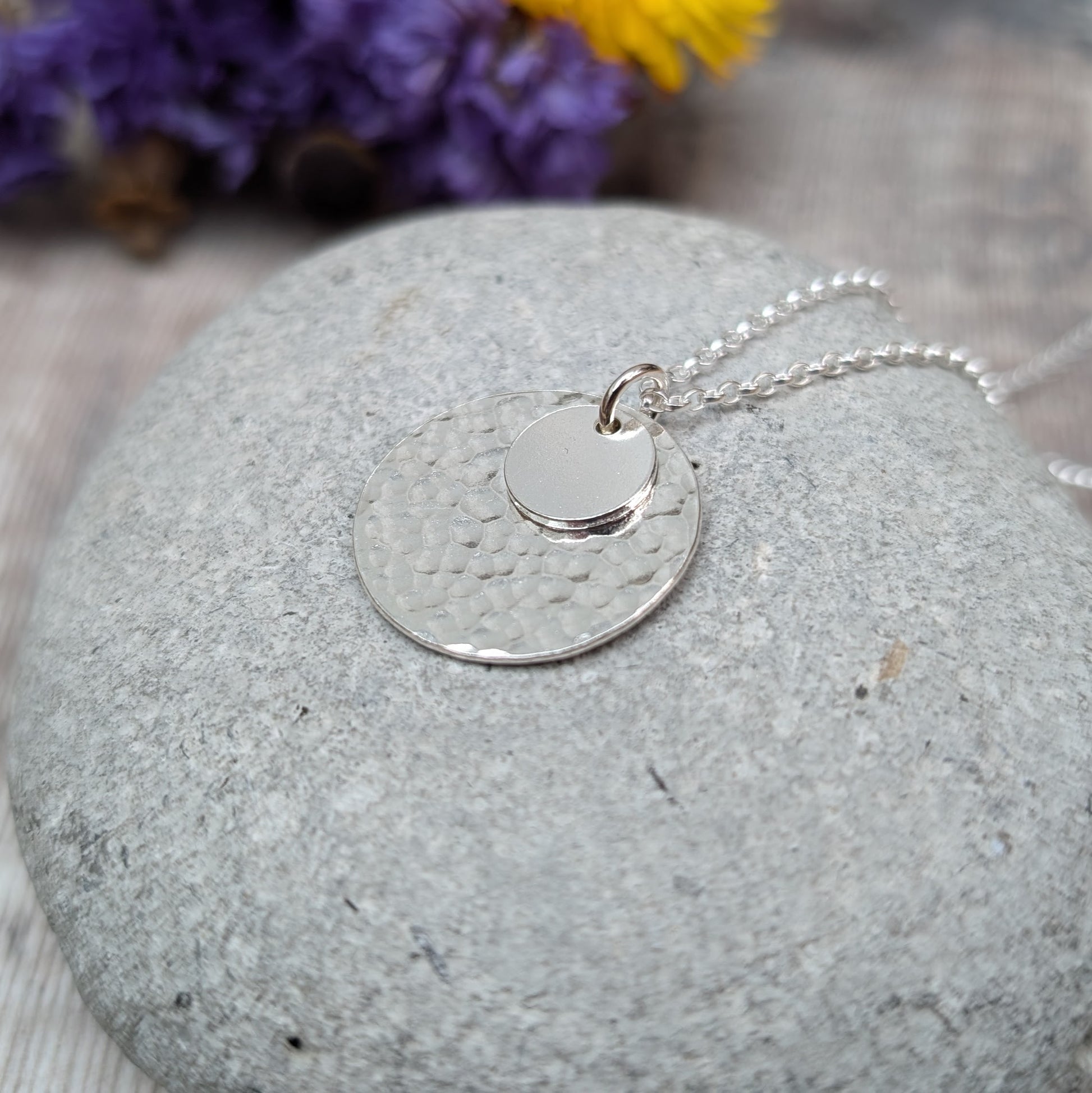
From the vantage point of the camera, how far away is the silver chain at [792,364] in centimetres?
108

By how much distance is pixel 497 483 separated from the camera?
40.6 inches

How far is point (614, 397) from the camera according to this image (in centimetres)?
103

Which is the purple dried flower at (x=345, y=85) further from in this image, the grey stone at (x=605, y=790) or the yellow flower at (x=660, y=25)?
the grey stone at (x=605, y=790)

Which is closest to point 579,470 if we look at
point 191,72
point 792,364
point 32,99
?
point 792,364

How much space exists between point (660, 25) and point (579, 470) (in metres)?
0.95

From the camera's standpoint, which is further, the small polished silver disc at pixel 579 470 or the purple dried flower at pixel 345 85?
the purple dried flower at pixel 345 85

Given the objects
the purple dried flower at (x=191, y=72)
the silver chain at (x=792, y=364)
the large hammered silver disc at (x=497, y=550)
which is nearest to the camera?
the large hammered silver disc at (x=497, y=550)

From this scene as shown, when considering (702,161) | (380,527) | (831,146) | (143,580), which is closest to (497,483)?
(380,527)

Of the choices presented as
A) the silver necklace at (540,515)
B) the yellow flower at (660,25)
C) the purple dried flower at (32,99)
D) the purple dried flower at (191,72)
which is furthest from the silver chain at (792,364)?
the purple dried flower at (32,99)

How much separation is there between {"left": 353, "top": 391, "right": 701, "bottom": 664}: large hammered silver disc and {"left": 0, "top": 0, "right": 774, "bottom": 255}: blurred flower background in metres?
0.82

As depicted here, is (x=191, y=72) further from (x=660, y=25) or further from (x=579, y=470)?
(x=579, y=470)

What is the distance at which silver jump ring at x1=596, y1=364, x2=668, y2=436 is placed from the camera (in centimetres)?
103

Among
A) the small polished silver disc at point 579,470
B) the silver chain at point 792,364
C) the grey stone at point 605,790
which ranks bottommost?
the grey stone at point 605,790

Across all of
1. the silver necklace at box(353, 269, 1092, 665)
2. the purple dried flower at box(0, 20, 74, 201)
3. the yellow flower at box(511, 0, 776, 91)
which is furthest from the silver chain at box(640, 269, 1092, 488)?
the purple dried flower at box(0, 20, 74, 201)
